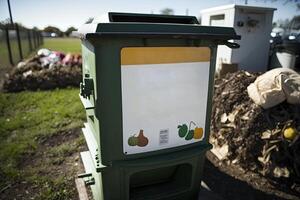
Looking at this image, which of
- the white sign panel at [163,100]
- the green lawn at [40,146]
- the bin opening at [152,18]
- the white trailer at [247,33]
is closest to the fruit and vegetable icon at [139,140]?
the white sign panel at [163,100]

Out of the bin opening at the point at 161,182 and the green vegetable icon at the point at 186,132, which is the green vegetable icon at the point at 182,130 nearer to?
the green vegetable icon at the point at 186,132

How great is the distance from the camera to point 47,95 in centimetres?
539

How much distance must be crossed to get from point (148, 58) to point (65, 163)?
1.96 meters

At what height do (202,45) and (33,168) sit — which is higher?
(202,45)

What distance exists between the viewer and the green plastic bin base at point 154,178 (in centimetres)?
146

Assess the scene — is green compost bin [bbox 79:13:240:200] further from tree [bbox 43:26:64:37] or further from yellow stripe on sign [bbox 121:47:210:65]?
tree [bbox 43:26:64:37]

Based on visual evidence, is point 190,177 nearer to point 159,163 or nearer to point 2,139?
point 159,163

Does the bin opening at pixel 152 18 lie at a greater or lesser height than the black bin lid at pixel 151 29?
greater

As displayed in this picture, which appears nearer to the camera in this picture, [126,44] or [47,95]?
[126,44]

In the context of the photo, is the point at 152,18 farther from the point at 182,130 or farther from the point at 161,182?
the point at 161,182

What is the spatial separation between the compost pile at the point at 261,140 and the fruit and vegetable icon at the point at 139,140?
149 cm

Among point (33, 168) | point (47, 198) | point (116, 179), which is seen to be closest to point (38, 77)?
point (33, 168)

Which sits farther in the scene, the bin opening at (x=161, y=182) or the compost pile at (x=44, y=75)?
the compost pile at (x=44, y=75)

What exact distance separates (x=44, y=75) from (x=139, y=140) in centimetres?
530
